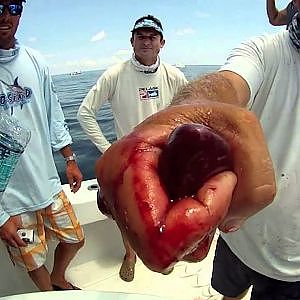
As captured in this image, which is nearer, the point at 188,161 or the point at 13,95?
the point at 188,161

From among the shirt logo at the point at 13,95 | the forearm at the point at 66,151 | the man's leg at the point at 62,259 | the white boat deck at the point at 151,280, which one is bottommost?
the white boat deck at the point at 151,280

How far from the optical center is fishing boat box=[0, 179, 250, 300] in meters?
1.75

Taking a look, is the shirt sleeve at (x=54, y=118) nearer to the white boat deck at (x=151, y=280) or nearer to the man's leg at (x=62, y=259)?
the man's leg at (x=62, y=259)

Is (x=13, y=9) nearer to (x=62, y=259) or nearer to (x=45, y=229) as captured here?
(x=45, y=229)

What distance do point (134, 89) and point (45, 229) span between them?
28.3 inches

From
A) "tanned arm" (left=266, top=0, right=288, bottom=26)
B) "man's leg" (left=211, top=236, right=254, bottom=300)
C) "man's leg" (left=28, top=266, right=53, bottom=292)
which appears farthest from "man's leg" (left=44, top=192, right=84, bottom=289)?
"tanned arm" (left=266, top=0, right=288, bottom=26)

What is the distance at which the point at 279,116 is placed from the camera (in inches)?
35.2

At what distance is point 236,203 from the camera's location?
424mm

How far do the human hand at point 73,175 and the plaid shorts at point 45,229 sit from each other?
15 cm

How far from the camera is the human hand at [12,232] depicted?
1424 mm

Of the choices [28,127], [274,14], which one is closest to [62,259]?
[28,127]

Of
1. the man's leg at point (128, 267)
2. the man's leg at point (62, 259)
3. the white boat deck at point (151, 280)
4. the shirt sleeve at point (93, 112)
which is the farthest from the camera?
the shirt sleeve at point (93, 112)

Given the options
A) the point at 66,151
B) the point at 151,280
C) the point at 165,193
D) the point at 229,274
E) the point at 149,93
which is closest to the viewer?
the point at 165,193

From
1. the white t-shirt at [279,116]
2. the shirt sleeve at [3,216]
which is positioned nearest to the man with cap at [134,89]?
the shirt sleeve at [3,216]
